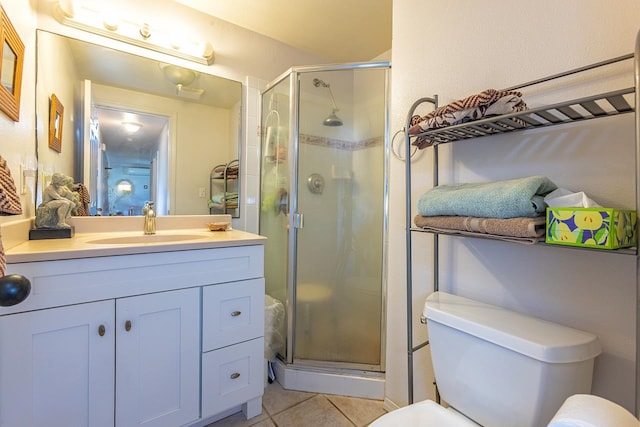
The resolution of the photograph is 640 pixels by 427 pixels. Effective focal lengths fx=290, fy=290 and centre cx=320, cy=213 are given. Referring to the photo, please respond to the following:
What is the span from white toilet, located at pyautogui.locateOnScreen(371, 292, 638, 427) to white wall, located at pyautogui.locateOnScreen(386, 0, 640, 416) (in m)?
0.10

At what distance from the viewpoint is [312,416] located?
1420mm

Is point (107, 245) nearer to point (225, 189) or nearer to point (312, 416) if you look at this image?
point (225, 189)

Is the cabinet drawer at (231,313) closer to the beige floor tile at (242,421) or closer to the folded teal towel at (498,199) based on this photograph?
the beige floor tile at (242,421)

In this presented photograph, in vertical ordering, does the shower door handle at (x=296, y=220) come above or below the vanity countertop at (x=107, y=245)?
above

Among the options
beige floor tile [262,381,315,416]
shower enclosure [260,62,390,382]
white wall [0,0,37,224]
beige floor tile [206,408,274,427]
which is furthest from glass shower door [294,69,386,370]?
white wall [0,0,37,224]

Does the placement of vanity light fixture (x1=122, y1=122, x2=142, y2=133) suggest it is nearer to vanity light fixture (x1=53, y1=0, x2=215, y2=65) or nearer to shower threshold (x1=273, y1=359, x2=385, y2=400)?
vanity light fixture (x1=53, y1=0, x2=215, y2=65)

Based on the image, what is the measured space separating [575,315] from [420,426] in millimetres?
542

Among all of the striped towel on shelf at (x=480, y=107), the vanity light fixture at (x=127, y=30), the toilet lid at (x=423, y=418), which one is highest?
the vanity light fixture at (x=127, y=30)

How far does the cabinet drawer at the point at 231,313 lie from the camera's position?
4.10ft

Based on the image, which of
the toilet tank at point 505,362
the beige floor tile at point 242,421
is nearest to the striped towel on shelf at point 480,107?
the toilet tank at point 505,362

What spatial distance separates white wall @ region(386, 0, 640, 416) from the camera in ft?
2.50

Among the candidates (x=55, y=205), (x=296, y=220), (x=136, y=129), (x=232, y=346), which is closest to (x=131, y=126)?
(x=136, y=129)

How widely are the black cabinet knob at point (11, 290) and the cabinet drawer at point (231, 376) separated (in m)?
0.86

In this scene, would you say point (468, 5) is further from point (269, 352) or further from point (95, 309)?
point (269, 352)
